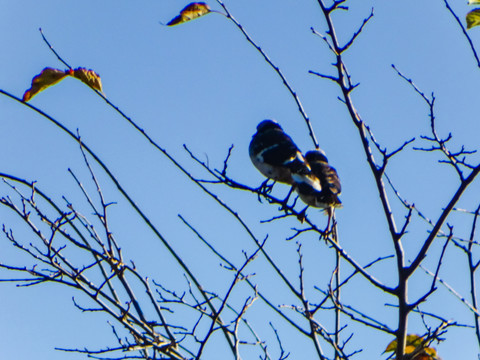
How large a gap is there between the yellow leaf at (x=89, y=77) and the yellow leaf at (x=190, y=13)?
17.4 inches

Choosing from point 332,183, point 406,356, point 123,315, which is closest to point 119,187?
point 123,315

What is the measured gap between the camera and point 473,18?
336cm

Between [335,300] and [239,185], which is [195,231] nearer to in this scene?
[335,300]

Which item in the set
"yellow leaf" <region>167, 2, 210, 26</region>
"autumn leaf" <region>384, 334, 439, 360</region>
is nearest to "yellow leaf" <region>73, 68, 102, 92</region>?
"yellow leaf" <region>167, 2, 210, 26</region>

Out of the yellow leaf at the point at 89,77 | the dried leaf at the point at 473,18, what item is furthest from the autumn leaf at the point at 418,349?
the yellow leaf at the point at 89,77

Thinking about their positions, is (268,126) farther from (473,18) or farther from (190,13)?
(190,13)

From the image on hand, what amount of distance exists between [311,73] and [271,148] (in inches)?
117

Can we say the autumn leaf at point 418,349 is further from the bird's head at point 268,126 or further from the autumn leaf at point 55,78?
the bird's head at point 268,126

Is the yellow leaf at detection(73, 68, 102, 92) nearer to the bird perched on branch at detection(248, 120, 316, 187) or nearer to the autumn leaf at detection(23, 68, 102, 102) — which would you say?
the autumn leaf at detection(23, 68, 102, 102)

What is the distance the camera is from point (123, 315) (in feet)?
9.92

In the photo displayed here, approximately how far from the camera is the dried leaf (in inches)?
132

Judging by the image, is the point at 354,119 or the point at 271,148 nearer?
the point at 354,119

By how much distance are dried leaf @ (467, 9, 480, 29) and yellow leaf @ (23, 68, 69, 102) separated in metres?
2.05

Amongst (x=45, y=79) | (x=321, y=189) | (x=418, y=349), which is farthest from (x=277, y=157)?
(x=45, y=79)
